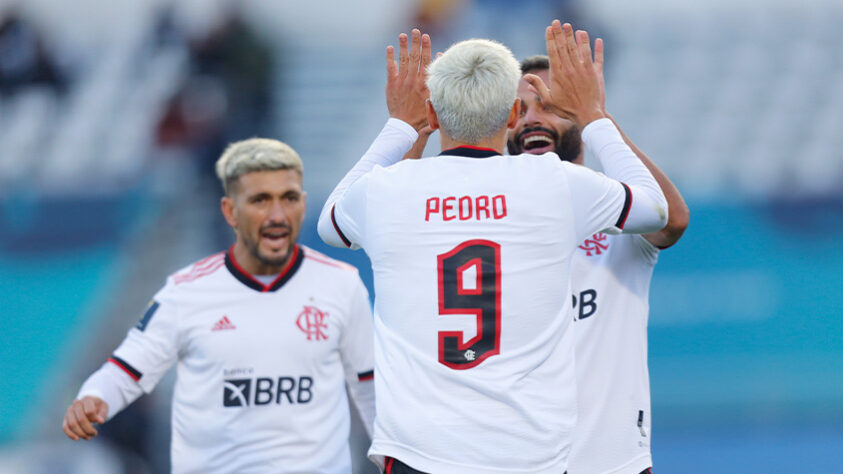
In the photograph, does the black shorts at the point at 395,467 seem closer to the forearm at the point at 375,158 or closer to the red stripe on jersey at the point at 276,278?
the forearm at the point at 375,158

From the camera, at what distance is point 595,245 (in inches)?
155

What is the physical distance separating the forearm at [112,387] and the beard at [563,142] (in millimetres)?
2073

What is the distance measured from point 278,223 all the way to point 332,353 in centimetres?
69

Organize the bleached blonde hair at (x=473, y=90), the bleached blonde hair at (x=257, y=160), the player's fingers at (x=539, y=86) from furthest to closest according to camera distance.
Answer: the bleached blonde hair at (x=257, y=160) < the player's fingers at (x=539, y=86) < the bleached blonde hair at (x=473, y=90)

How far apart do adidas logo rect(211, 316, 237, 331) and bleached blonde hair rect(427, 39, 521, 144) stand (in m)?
2.04

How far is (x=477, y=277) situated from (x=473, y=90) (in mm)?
572

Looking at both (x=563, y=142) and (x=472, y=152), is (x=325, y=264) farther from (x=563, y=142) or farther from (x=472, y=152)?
(x=472, y=152)

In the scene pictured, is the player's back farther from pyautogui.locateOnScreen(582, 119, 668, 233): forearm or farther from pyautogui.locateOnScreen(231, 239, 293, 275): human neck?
pyautogui.locateOnScreen(231, 239, 293, 275): human neck

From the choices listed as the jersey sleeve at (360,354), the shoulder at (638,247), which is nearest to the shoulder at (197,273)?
the jersey sleeve at (360,354)

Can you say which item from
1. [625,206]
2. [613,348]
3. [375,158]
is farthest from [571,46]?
[613,348]

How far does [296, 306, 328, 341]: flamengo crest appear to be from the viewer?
16.0 ft

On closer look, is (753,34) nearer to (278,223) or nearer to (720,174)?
(720,174)

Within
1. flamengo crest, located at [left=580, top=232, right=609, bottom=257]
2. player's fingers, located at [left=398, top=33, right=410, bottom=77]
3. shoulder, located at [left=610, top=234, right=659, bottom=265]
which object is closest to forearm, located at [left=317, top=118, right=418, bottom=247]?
player's fingers, located at [left=398, top=33, right=410, bottom=77]

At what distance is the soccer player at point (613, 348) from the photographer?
375cm
